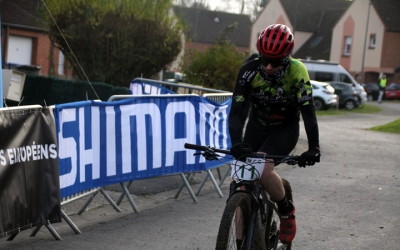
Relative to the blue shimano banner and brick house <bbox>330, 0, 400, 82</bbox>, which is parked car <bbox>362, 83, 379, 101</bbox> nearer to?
brick house <bbox>330, 0, 400, 82</bbox>

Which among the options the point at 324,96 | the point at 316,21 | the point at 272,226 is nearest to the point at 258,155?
the point at 272,226

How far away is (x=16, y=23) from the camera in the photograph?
34.0 meters

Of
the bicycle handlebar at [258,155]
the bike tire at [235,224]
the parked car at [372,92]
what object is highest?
the bicycle handlebar at [258,155]

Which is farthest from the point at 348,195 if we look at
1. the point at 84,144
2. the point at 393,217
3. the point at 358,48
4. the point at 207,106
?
the point at 358,48

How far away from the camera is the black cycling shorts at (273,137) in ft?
16.7

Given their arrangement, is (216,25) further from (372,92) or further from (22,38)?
(22,38)

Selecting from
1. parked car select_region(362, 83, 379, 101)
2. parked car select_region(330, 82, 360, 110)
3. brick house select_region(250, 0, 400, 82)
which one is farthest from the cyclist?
brick house select_region(250, 0, 400, 82)

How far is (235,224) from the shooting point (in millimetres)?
4457

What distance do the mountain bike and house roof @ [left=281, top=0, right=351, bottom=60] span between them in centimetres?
6394

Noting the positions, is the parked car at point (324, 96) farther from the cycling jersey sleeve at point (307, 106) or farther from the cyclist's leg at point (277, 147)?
the cycling jersey sleeve at point (307, 106)

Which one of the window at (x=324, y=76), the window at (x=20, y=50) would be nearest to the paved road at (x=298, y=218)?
the window at (x=20, y=50)

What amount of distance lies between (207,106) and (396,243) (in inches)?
139

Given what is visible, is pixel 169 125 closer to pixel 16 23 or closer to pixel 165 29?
pixel 165 29

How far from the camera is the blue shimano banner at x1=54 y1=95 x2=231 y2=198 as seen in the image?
6.71 m
